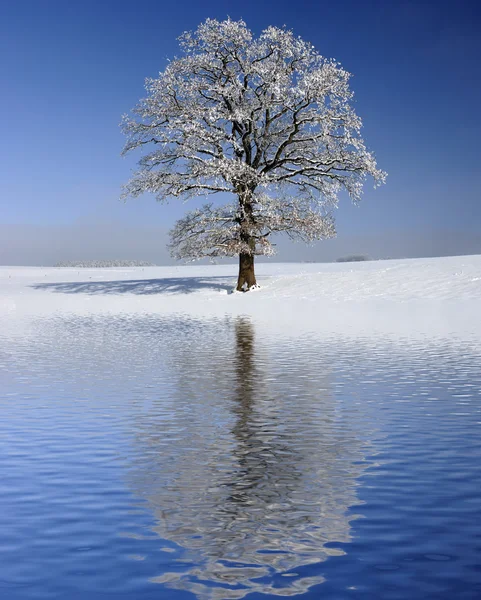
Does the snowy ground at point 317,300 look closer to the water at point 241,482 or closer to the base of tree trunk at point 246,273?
the base of tree trunk at point 246,273

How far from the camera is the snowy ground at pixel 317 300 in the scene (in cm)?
2366

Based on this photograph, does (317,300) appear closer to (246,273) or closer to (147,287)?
(246,273)

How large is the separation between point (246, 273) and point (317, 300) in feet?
22.5

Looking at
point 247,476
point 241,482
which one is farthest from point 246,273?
point 241,482

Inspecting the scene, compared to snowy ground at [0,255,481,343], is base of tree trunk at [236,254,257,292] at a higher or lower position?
higher

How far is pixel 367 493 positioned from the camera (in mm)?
6395

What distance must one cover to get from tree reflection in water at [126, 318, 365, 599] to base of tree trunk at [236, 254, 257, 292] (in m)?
28.4

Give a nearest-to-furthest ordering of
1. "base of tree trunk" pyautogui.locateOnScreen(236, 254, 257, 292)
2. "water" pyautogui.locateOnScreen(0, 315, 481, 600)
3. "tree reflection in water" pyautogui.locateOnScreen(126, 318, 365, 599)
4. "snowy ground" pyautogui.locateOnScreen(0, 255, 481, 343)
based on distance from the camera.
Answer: "water" pyautogui.locateOnScreen(0, 315, 481, 600) → "tree reflection in water" pyautogui.locateOnScreen(126, 318, 365, 599) → "snowy ground" pyautogui.locateOnScreen(0, 255, 481, 343) → "base of tree trunk" pyautogui.locateOnScreen(236, 254, 257, 292)

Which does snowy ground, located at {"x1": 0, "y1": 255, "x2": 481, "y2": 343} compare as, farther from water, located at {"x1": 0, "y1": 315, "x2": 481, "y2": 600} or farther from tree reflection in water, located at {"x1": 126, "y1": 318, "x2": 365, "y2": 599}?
tree reflection in water, located at {"x1": 126, "y1": 318, "x2": 365, "y2": 599}

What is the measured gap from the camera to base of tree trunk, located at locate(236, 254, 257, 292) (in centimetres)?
4166

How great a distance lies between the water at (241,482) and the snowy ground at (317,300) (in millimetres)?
8364

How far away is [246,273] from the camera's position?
41750 mm

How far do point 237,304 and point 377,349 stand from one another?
18.7 meters

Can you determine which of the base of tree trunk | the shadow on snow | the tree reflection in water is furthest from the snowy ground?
the tree reflection in water
